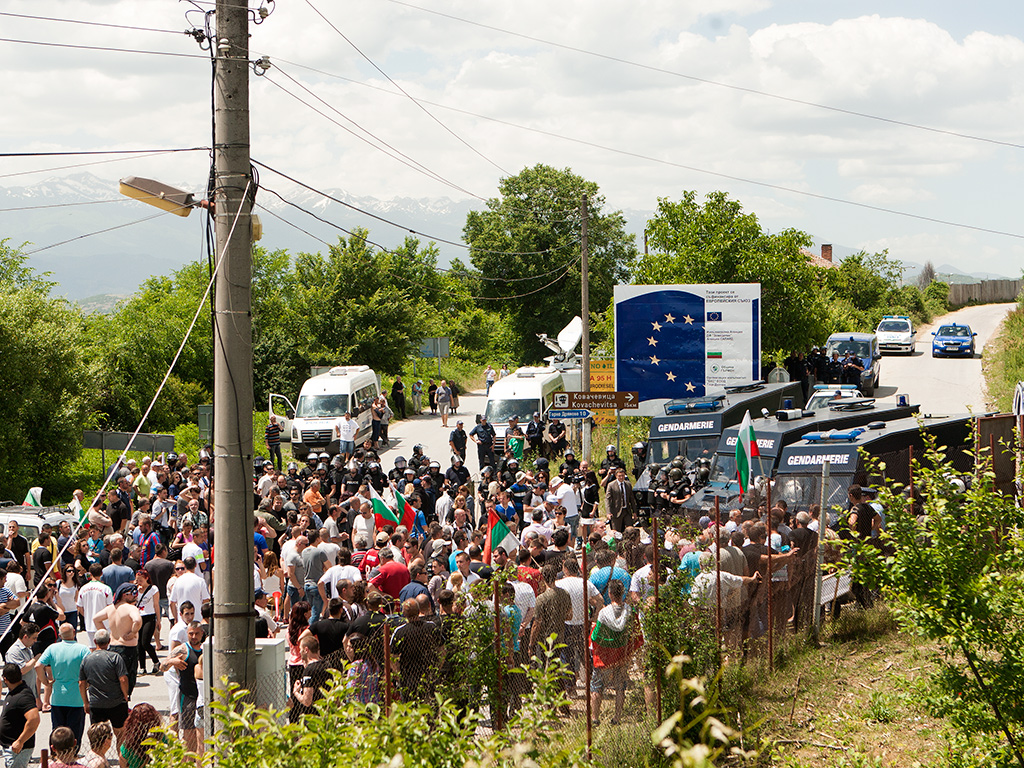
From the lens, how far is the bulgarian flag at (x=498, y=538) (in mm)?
12773

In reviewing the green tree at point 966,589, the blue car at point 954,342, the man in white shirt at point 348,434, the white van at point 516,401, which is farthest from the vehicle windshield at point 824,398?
the blue car at point 954,342

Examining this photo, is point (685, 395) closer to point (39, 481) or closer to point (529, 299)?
point (39, 481)

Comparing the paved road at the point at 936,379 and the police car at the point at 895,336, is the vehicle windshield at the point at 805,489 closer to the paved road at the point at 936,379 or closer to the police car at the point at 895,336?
the paved road at the point at 936,379

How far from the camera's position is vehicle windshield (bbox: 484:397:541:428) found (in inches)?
1141

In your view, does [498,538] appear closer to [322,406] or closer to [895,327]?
[322,406]

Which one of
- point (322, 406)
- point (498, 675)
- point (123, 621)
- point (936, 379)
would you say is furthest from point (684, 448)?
point (936, 379)

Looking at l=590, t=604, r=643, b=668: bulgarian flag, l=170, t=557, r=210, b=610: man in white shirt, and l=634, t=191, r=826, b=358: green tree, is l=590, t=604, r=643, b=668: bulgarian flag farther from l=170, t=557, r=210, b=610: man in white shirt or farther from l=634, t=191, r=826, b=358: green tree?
l=634, t=191, r=826, b=358: green tree

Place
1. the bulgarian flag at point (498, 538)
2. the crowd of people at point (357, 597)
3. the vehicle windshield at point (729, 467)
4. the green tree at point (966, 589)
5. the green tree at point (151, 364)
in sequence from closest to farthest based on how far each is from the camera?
1. the green tree at point (966, 589)
2. the crowd of people at point (357, 597)
3. the bulgarian flag at point (498, 538)
4. the vehicle windshield at point (729, 467)
5. the green tree at point (151, 364)

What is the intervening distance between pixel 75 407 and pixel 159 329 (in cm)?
1383

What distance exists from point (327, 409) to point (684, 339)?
11.6 metres

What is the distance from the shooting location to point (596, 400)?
21.8m

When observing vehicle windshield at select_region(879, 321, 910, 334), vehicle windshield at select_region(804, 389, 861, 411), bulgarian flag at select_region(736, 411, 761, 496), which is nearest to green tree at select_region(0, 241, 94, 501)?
vehicle windshield at select_region(804, 389, 861, 411)

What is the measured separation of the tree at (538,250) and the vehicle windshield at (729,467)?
44871 millimetres

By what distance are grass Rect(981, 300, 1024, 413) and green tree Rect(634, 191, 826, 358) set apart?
6.34m
